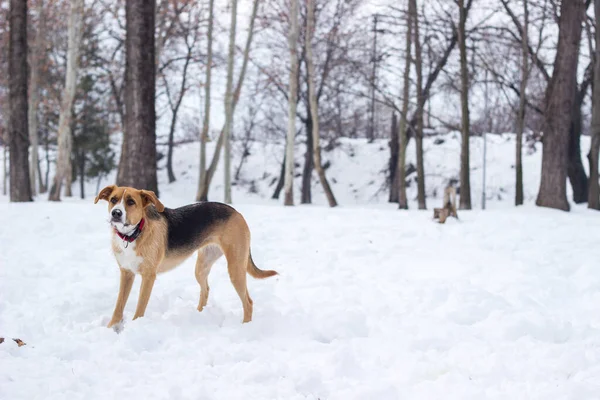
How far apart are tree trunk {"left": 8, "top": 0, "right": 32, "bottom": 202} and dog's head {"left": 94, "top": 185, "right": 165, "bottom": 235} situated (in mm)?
9695

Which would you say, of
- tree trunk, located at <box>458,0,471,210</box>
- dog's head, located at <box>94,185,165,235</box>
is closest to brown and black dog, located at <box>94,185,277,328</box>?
dog's head, located at <box>94,185,165,235</box>

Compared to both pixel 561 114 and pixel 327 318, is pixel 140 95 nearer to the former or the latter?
pixel 327 318

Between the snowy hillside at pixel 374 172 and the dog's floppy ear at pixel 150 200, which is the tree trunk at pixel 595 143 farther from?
the dog's floppy ear at pixel 150 200

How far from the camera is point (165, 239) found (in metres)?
4.53

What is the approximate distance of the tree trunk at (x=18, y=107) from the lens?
12.4 m

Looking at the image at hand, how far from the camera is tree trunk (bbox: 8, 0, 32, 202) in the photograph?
40.8 ft

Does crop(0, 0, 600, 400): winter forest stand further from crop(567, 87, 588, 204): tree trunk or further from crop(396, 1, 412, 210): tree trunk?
crop(396, 1, 412, 210): tree trunk

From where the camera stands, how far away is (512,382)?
10.6 feet

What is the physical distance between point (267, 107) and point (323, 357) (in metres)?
28.2

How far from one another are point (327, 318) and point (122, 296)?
1780 mm

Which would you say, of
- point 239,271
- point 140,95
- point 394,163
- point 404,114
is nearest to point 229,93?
point 404,114

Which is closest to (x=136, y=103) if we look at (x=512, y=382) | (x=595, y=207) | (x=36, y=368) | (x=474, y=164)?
Answer: (x=36, y=368)

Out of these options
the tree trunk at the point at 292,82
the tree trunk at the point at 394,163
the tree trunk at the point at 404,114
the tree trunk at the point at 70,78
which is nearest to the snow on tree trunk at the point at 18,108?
the tree trunk at the point at 70,78

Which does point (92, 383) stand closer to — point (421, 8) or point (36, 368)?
point (36, 368)
